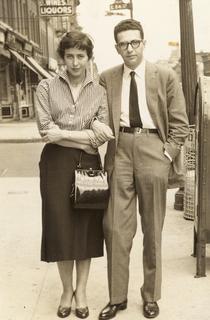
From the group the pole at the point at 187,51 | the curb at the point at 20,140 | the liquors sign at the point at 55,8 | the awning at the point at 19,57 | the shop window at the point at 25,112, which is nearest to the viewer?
the pole at the point at 187,51

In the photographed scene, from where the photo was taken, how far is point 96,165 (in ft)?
12.3

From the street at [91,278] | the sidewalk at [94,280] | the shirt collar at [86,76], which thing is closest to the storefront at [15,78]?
the street at [91,278]

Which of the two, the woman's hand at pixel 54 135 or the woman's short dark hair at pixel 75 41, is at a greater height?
the woman's short dark hair at pixel 75 41

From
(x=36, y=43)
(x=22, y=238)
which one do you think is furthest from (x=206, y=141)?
(x=36, y=43)

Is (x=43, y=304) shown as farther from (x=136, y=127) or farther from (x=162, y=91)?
(x=162, y=91)

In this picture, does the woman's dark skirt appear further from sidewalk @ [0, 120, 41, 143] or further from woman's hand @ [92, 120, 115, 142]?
sidewalk @ [0, 120, 41, 143]

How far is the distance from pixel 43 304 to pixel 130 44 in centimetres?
198

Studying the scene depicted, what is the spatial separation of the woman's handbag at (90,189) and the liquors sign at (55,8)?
19.8m

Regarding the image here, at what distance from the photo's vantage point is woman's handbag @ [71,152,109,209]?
11.8 feet

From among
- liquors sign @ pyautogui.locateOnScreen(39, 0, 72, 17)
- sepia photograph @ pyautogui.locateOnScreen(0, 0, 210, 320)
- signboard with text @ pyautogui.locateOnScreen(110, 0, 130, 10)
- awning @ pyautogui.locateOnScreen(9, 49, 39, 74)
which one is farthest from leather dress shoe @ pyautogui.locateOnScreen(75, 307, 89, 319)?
awning @ pyautogui.locateOnScreen(9, 49, 39, 74)

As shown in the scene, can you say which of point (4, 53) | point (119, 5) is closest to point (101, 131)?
point (119, 5)

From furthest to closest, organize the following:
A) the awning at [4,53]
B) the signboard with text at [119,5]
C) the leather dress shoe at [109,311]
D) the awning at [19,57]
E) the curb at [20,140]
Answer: the awning at [19,57] < the awning at [4,53] < the signboard with text at [119,5] < the curb at [20,140] < the leather dress shoe at [109,311]

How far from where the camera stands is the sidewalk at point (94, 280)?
3.98 m

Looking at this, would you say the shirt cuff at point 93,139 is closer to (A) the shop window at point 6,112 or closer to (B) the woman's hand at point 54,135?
(B) the woman's hand at point 54,135
